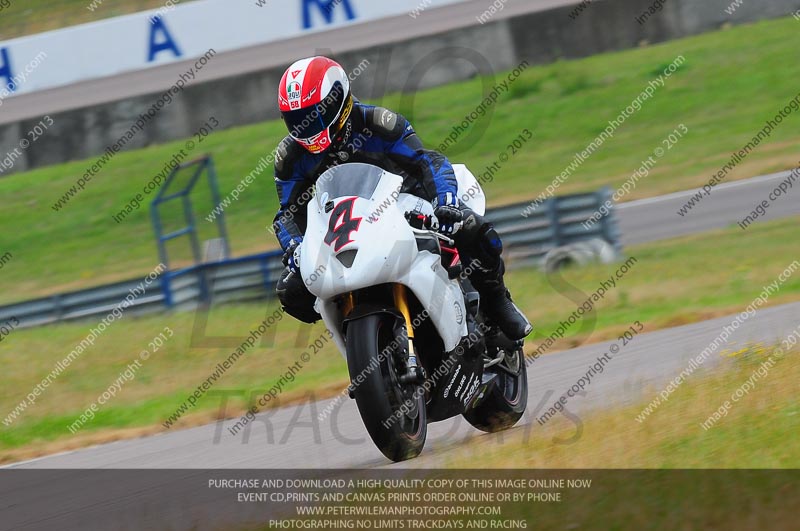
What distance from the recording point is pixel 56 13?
2342cm

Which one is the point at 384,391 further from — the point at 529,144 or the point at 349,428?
the point at 529,144

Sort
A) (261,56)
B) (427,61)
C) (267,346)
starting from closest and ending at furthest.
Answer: (267,346) → (261,56) → (427,61)

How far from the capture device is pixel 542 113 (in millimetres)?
21172

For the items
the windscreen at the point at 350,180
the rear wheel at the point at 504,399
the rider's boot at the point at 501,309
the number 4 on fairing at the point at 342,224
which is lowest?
the rear wheel at the point at 504,399

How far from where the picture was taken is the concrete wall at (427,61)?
20.7 metres

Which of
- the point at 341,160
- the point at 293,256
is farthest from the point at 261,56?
the point at 293,256

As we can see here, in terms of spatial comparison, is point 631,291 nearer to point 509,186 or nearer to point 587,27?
point 509,186

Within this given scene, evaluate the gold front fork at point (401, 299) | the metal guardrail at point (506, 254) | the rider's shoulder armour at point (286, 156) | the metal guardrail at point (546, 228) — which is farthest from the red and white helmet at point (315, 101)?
the metal guardrail at point (546, 228)

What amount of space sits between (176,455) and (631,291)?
6498 millimetres

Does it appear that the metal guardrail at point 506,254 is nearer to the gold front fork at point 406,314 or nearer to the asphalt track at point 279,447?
the asphalt track at point 279,447

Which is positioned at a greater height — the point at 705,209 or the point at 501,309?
the point at 501,309

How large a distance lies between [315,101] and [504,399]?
2132 millimetres

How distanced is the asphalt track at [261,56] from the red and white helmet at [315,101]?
574 inches

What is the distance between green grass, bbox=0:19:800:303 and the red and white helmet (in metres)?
12.8
